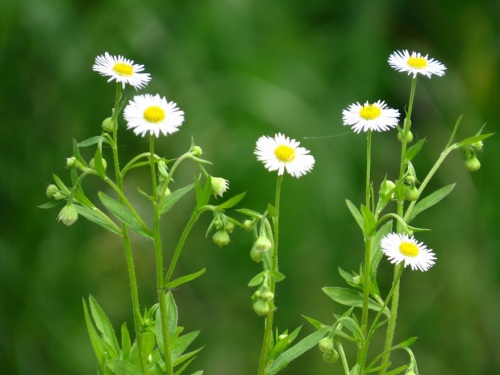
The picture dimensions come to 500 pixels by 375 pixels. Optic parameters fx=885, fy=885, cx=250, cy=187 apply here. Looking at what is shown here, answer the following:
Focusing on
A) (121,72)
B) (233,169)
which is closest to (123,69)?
(121,72)

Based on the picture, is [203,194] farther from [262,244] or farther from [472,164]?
[472,164]

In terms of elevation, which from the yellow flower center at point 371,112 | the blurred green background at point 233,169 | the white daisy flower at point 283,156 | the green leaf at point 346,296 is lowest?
the green leaf at point 346,296

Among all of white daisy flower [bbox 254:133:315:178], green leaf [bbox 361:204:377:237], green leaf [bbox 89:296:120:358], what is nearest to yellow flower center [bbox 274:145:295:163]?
white daisy flower [bbox 254:133:315:178]

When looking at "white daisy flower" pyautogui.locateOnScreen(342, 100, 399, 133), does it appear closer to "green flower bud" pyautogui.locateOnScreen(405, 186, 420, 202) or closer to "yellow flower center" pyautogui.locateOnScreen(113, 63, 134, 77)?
"green flower bud" pyautogui.locateOnScreen(405, 186, 420, 202)

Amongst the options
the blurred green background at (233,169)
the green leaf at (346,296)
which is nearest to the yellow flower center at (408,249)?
the green leaf at (346,296)

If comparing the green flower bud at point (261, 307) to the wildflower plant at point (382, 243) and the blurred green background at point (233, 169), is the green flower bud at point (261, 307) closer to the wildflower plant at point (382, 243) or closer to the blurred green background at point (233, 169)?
the wildflower plant at point (382, 243)

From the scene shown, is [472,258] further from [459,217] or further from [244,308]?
[244,308]

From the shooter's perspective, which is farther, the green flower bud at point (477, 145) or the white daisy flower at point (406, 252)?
the green flower bud at point (477, 145)
